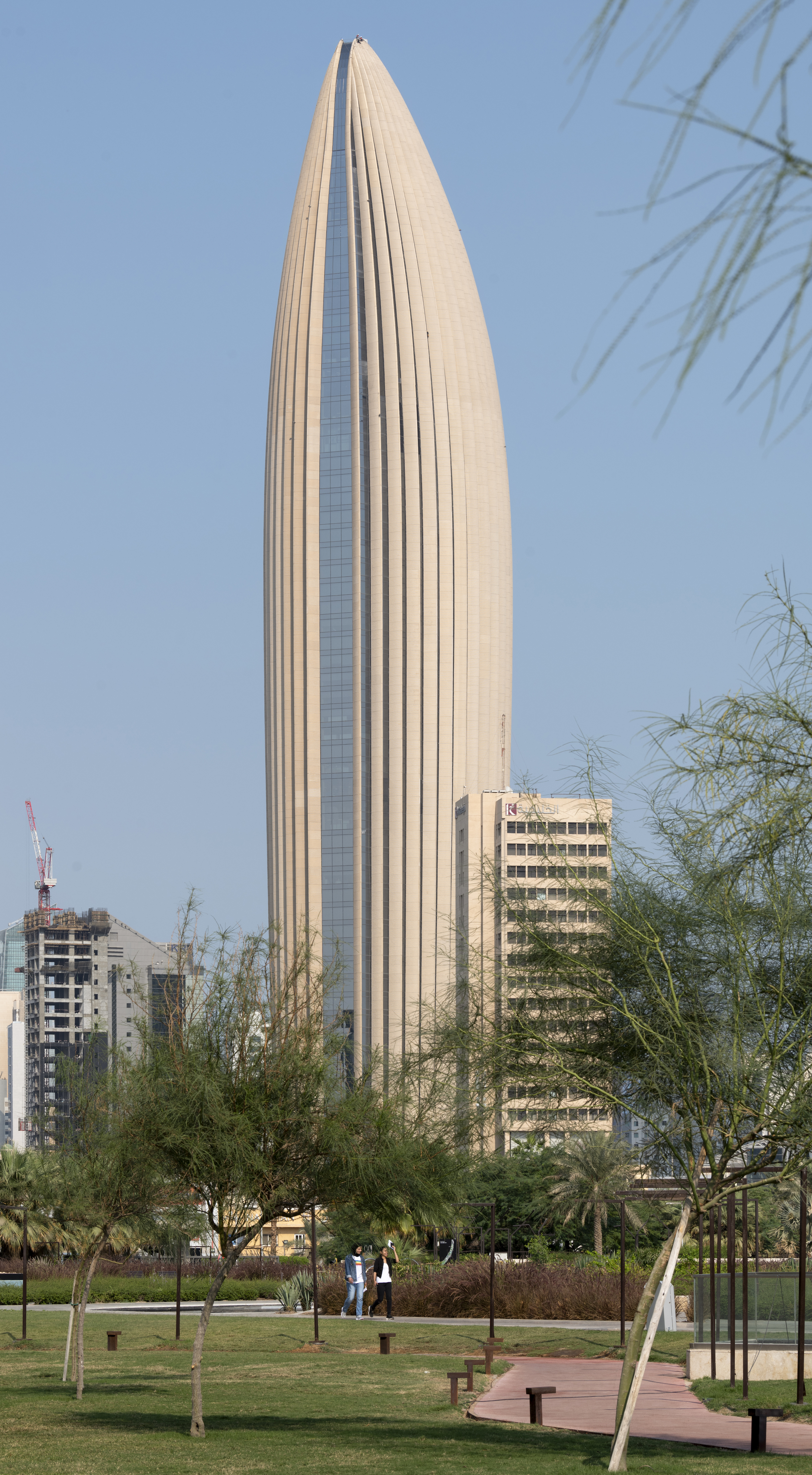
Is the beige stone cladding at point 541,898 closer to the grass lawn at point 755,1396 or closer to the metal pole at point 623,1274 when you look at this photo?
the grass lawn at point 755,1396

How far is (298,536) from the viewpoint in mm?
148750

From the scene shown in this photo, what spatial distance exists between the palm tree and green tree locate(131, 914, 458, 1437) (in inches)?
1374

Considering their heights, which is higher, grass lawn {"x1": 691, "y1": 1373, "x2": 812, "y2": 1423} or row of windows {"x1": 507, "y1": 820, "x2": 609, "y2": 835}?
row of windows {"x1": 507, "y1": 820, "x2": 609, "y2": 835}

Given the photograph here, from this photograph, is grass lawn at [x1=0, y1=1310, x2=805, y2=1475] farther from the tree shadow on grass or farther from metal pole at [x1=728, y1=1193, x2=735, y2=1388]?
metal pole at [x1=728, y1=1193, x2=735, y2=1388]

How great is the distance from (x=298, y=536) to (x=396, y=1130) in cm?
13413

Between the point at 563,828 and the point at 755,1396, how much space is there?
7786 mm

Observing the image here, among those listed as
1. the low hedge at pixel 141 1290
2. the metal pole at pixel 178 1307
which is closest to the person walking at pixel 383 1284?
the metal pole at pixel 178 1307

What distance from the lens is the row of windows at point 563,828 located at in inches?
634

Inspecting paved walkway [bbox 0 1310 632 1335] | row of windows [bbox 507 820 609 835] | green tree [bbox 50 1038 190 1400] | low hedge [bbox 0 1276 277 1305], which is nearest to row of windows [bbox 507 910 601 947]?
row of windows [bbox 507 820 609 835]

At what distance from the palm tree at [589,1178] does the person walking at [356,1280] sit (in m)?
Answer: 16.5

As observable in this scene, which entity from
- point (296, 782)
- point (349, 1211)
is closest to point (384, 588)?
point (296, 782)

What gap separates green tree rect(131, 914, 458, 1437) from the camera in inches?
647

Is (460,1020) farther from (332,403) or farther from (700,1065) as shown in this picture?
(332,403)

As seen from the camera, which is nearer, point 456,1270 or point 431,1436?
point 431,1436
